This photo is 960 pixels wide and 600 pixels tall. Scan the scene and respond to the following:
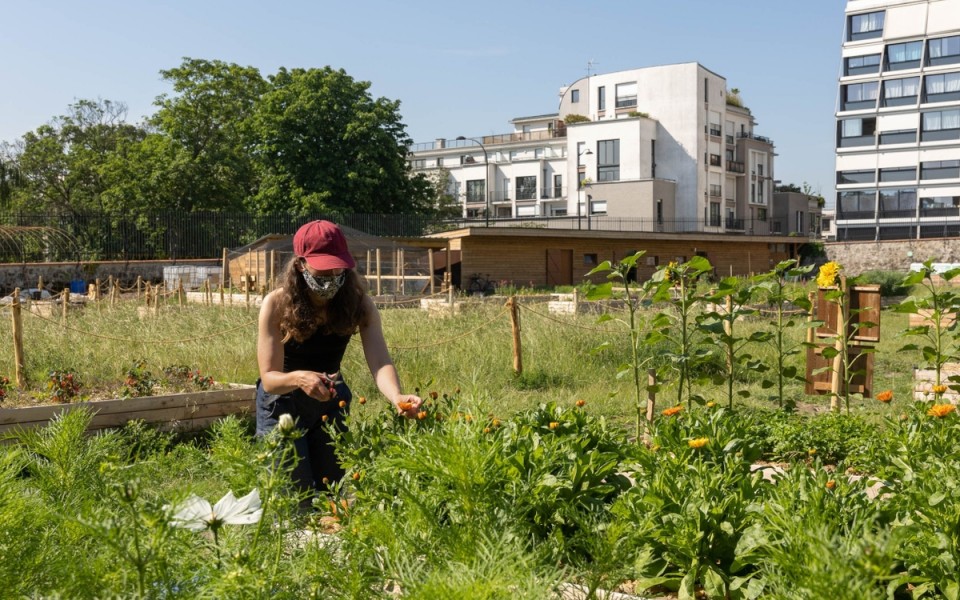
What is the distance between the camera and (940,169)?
55531mm

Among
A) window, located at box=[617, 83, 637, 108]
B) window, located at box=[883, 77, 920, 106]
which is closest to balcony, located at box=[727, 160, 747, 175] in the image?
window, located at box=[617, 83, 637, 108]

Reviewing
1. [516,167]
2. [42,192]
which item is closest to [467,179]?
[516,167]

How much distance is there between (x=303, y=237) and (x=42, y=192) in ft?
161

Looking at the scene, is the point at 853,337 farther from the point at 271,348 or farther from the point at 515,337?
the point at 271,348

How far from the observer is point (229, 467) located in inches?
83.4

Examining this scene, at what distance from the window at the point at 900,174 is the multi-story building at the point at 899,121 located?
2.5 inches

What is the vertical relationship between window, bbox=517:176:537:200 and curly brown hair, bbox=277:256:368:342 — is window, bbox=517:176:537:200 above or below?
above

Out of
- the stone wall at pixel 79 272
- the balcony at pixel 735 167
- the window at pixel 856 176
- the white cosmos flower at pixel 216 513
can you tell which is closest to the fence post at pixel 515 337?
the white cosmos flower at pixel 216 513

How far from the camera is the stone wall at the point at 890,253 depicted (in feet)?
171

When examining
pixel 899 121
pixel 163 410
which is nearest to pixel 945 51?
pixel 899 121

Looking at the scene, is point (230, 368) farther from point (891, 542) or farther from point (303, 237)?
point (891, 542)

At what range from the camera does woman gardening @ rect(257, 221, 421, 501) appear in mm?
3531

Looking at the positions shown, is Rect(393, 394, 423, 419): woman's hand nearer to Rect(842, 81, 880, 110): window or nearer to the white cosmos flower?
the white cosmos flower

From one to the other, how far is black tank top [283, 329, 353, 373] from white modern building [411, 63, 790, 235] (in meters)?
51.5
